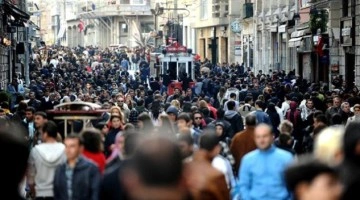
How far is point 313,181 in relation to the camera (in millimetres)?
6383

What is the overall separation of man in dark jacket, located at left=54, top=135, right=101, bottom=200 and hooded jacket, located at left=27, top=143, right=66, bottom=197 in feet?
5.04

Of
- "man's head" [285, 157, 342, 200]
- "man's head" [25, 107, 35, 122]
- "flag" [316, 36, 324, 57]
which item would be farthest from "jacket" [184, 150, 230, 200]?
"flag" [316, 36, 324, 57]

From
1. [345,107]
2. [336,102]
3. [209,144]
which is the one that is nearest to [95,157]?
[209,144]

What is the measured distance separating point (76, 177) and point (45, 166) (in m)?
1.86

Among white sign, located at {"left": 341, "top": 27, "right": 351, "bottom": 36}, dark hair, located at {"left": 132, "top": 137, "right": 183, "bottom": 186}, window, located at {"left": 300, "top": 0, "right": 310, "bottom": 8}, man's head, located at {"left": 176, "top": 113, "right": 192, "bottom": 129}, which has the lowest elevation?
man's head, located at {"left": 176, "top": 113, "right": 192, "bottom": 129}

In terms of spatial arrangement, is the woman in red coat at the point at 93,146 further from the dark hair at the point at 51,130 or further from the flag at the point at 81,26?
the flag at the point at 81,26

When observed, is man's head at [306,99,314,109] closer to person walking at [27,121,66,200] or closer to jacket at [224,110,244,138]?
jacket at [224,110,244,138]

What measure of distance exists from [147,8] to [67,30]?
126 ft

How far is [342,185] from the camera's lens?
6.47 metres

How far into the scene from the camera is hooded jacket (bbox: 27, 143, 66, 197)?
Result: 44.6ft

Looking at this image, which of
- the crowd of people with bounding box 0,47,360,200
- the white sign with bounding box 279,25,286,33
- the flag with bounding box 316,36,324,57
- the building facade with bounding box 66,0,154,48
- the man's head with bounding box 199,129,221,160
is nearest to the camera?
the crowd of people with bounding box 0,47,360,200

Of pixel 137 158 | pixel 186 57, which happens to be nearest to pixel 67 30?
pixel 186 57

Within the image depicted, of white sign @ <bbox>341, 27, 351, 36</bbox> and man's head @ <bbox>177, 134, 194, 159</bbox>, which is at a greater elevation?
white sign @ <bbox>341, 27, 351, 36</bbox>

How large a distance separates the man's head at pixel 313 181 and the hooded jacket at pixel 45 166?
733cm
